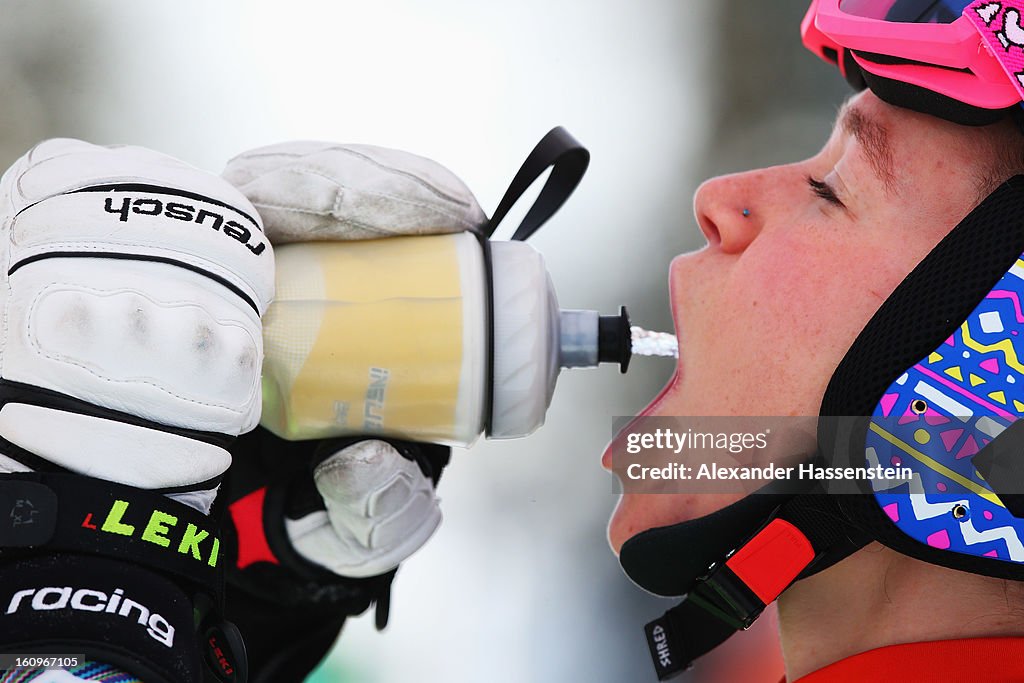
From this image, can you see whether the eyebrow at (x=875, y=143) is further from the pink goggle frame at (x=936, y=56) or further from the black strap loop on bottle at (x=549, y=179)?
the black strap loop on bottle at (x=549, y=179)

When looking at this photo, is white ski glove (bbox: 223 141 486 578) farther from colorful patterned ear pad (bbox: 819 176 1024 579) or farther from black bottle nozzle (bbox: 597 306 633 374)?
colorful patterned ear pad (bbox: 819 176 1024 579)

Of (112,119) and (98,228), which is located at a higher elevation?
(98,228)

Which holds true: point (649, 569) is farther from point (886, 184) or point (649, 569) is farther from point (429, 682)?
point (429, 682)

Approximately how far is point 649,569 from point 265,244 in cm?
38

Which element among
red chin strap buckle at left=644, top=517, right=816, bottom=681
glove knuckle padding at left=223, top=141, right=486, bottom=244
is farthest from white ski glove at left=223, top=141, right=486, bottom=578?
red chin strap buckle at left=644, top=517, right=816, bottom=681

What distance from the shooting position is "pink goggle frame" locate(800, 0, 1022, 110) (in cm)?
68

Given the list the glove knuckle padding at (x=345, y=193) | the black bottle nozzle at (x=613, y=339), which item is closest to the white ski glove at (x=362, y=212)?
the glove knuckle padding at (x=345, y=193)

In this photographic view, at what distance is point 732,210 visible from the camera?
32.4 inches

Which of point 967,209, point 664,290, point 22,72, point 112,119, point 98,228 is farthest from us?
point 664,290

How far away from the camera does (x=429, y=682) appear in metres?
1.72

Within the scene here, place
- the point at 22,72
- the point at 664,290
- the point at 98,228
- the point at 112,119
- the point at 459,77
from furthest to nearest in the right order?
the point at 664,290 < the point at 459,77 < the point at 112,119 < the point at 22,72 < the point at 98,228

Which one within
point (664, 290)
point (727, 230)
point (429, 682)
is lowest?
point (429, 682)

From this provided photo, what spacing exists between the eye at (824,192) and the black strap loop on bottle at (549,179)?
0.17m

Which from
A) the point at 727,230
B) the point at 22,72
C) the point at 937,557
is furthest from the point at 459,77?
the point at 937,557
